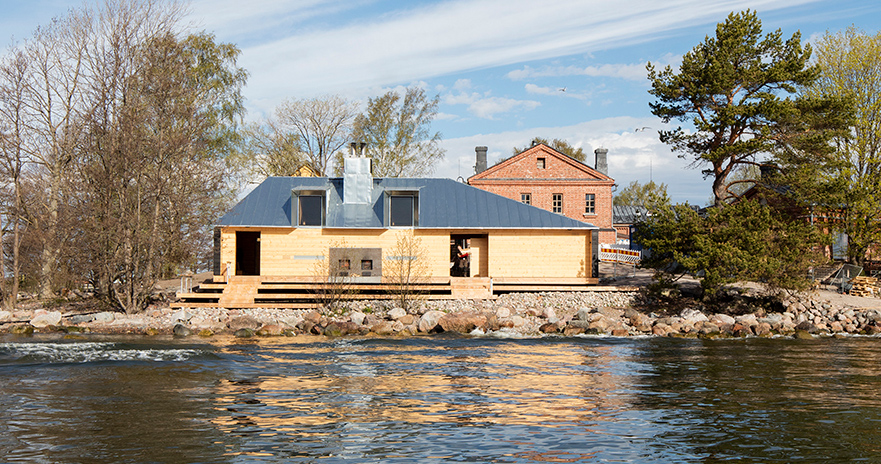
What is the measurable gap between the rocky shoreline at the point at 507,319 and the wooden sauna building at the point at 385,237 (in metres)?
1.55

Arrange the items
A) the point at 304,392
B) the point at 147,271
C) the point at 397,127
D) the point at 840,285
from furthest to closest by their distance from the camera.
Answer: the point at 397,127, the point at 840,285, the point at 147,271, the point at 304,392

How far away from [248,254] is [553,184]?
20.0 meters

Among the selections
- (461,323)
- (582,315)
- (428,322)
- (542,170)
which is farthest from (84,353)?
(542,170)

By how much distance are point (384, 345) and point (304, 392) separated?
6.91 metres

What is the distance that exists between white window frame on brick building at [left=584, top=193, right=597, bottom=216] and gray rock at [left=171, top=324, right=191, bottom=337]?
27691 millimetres

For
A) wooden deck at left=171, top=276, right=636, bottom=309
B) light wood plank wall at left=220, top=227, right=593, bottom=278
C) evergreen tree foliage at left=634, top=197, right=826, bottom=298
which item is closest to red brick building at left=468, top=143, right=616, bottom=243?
light wood plank wall at left=220, top=227, right=593, bottom=278

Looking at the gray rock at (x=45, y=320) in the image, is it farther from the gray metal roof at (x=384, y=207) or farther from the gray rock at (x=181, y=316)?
the gray metal roof at (x=384, y=207)

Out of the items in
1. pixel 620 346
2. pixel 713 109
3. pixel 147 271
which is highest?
pixel 713 109

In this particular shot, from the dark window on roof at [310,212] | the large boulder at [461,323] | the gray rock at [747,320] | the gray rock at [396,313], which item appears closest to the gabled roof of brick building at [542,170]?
the dark window on roof at [310,212]

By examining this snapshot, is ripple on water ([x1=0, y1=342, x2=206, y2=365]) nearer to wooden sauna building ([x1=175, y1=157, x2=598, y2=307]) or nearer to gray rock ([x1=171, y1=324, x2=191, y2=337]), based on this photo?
gray rock ([x1=171, y1=324, x2=191, y2=337])

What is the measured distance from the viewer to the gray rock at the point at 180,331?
21.6 metres

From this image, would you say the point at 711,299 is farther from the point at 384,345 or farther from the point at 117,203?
the point at 117,203

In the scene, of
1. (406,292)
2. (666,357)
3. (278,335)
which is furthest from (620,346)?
(278,335)

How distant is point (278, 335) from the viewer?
72.6ft
